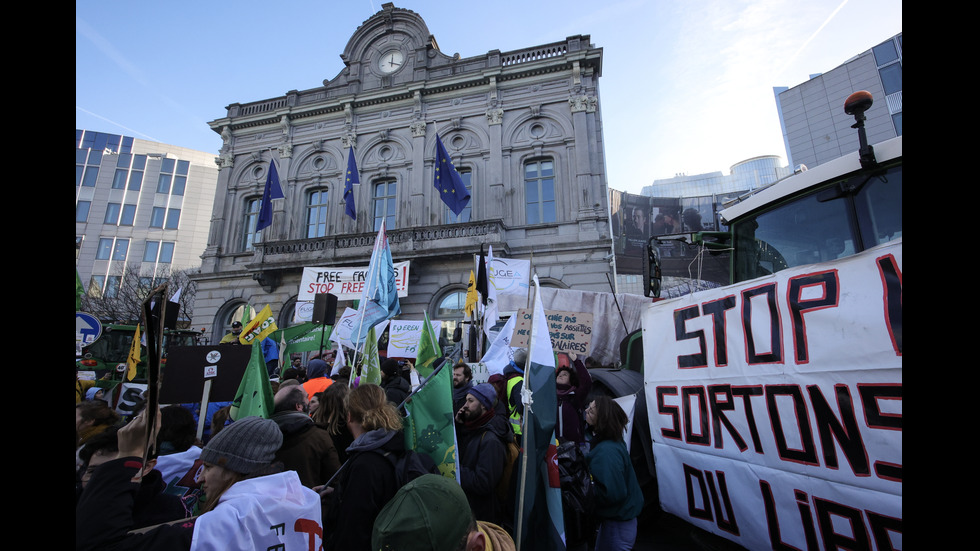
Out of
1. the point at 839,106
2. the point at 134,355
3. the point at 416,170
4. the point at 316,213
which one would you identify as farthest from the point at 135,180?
the point at 839,106

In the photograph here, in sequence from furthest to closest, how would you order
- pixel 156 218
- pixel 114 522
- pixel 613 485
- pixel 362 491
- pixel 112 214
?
pixel 156 218
pixel 112 214
pixel 613 485
pixel 362 491
pixel 114 522

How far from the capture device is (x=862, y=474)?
235 cm

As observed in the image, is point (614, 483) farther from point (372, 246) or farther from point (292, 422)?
point (372, 246)

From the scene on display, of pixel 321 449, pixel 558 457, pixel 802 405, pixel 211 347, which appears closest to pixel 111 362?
pixel 211 347

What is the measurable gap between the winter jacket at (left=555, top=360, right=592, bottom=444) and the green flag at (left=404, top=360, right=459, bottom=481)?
1517mm

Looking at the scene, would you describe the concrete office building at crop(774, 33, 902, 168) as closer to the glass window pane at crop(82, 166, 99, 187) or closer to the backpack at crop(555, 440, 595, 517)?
the backpack at crop(555, 440, 595, 517)

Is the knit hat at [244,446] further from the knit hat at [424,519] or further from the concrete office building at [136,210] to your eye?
the concrete office building at [136,210]

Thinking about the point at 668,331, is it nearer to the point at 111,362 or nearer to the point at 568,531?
the point at 568,531

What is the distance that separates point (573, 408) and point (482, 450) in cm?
181

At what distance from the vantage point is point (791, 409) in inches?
107

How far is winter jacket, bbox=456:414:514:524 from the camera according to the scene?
2.93m

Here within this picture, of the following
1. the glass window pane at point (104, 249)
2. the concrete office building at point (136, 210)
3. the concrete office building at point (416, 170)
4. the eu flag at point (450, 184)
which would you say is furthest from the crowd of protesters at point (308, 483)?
the glass window pane at point (104, 249)

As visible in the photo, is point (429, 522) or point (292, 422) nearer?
point (429, 522)
